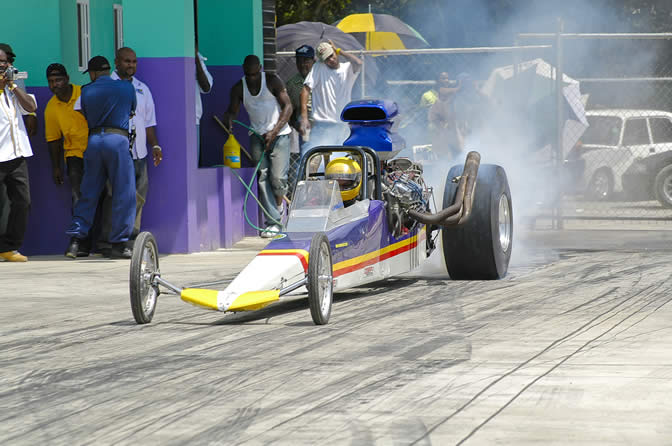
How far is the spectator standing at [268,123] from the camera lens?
50.2 feet

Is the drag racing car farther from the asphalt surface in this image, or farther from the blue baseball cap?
the blue baseball cap

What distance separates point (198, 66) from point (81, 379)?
888cm

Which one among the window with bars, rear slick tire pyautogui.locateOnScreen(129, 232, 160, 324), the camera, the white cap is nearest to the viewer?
rear slick tire pyautogui.locateOnScreen(129, 232, 160, 324)

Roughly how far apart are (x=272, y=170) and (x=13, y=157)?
3578mm

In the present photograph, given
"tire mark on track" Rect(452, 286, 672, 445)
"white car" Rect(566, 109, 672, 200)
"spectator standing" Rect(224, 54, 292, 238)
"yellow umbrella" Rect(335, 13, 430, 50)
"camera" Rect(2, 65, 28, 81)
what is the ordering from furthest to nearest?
"yellow umbrella" Rect(335, 13, 430, 50)
"white car" Rect(566, 109, 672, 200)
"spectator standing" Rect(224, 54, 292, 238)
"camera" Rect(2, 65, 28, 81)
"tire mark on track" Rect(452, 286, 672, 445)

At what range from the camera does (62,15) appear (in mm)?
15531

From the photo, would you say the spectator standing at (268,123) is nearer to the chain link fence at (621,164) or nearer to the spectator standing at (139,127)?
Answer: the spectator standing at (139,127)

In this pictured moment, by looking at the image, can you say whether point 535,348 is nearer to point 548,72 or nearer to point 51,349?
point 51,349

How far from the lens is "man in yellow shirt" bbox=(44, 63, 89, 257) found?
13.4 meters

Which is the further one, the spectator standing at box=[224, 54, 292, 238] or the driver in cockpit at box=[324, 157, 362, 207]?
the spectator standing at box=[224, 54, 292, 238]

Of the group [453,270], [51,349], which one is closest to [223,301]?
[51,349]

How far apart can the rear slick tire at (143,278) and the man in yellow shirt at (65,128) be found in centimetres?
512

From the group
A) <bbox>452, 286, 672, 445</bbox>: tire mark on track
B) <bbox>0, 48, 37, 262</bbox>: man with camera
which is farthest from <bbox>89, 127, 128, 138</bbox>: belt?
<bbox>452, 286, 672, 445</bbox>: tire mark on track

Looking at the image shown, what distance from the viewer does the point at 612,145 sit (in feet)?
70.9
